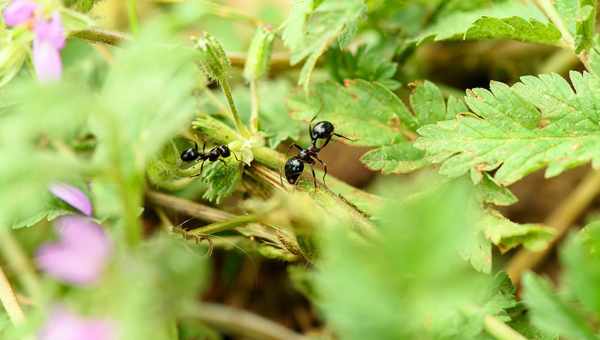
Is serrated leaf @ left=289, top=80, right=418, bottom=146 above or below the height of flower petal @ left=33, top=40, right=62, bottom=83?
below

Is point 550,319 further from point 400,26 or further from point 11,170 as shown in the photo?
point 400,26

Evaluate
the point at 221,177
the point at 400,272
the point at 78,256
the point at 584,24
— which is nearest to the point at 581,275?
the point at 400,272

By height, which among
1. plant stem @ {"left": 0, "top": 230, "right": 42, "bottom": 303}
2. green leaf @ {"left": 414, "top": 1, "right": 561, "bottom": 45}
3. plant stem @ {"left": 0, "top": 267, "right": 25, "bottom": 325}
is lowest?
plant stem @ {"left": 0, "top": 230, "right": 42, "bottom": 303}

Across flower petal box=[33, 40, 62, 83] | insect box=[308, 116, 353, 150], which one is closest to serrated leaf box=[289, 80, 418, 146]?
insect box=[308, 116, 353, 150]

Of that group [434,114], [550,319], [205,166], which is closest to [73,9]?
[205,166]

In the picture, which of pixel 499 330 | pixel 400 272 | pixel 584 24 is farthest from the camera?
pixel 584 24

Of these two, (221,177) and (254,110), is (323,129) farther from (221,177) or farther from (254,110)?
(221,177)

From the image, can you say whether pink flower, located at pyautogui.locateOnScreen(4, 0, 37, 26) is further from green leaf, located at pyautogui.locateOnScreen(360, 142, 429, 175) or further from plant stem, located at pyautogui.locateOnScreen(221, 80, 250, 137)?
green leaf, located at pyautogui.locateOnScreen(360, 142, 429, 175)
